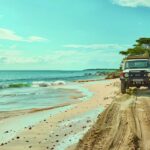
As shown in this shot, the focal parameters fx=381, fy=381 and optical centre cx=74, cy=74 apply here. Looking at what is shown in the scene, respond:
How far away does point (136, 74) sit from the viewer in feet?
74.1

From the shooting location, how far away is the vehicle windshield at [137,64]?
2328 cm

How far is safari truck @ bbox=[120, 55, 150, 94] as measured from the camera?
2245 cm

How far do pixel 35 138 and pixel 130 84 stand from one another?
541 inches

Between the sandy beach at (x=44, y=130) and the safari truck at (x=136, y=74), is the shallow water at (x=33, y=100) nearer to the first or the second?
the safari truck at (x=136, y=74)

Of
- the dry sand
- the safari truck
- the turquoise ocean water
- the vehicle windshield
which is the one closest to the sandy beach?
the dry sand

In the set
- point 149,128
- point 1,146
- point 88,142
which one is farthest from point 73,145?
point 149,128

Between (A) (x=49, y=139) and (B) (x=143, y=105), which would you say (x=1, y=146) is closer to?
(A) (x=49, y=139)

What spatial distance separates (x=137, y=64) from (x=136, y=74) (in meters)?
1.10

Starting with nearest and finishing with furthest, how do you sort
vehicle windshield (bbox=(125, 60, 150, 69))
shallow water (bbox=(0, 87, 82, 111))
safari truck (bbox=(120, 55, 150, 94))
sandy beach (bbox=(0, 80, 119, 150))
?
sandy beach (bbox=(0, 80, 119, 150))
shallow water (bbox=(0, 87, 82, 111))
safari truck (bbox=(120, 55, 150, 94))
vehicle windshield (bbox=(125, 60, 150, 69))

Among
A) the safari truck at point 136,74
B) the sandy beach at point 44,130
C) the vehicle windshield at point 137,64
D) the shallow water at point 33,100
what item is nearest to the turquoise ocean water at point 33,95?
the shallow water at point 33,100

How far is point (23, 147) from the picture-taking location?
29.3 feet

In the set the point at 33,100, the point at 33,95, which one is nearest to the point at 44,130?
the point at 33,100

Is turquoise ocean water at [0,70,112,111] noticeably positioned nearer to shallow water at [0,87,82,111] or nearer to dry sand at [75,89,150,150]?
shallow water at [0,87,82,111]

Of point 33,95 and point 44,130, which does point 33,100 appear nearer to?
point 33,95
